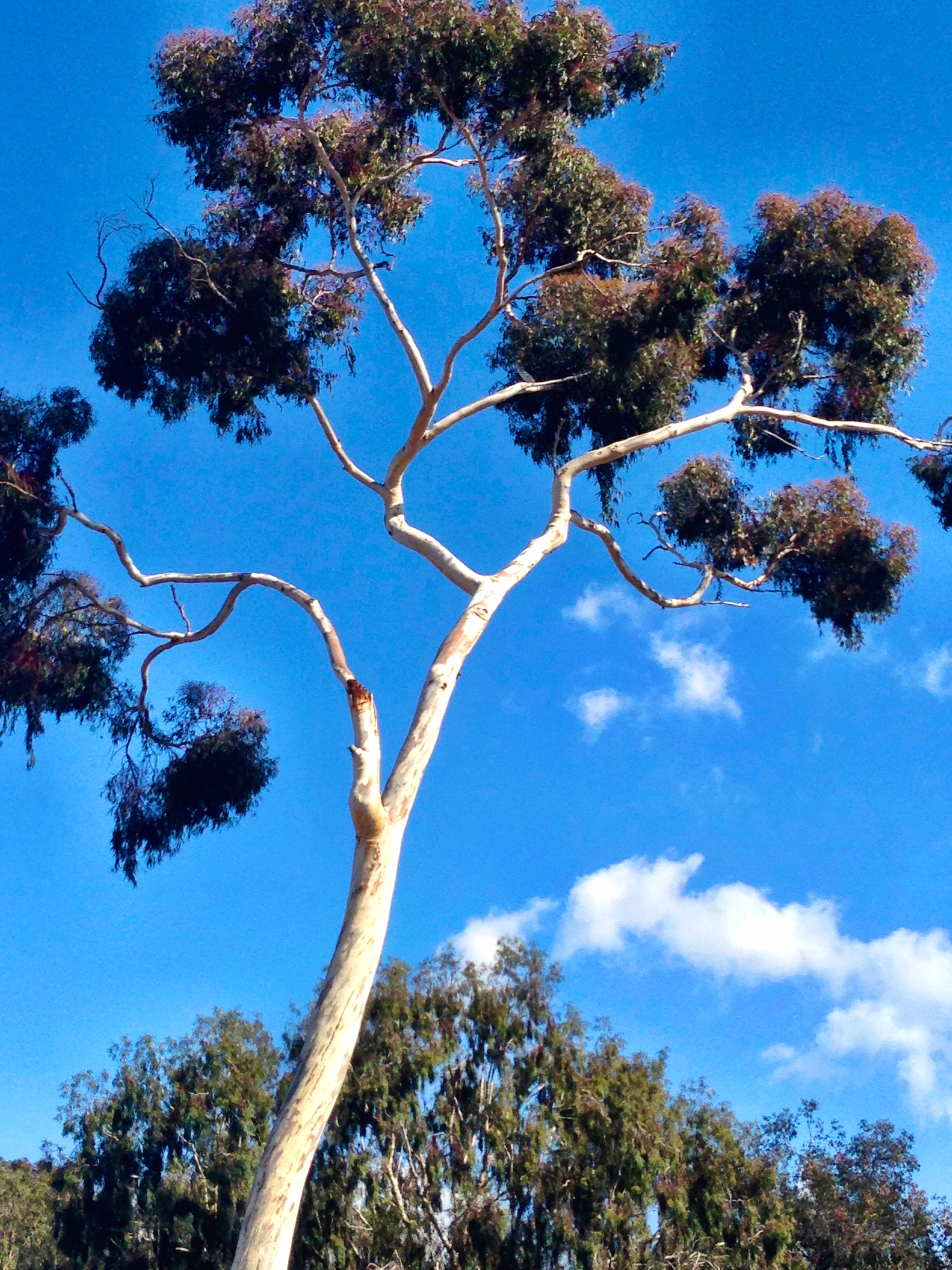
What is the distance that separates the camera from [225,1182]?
2478cm

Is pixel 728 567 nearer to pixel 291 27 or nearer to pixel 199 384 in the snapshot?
pixel 199 384

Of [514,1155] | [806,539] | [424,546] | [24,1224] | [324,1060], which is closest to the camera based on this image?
[324,1060]

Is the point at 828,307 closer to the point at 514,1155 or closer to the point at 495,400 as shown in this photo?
the point at 495,400

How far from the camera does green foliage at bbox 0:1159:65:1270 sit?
33.7m

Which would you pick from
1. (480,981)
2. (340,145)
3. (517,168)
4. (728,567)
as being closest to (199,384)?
(340,145)

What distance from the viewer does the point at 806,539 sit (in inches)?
506

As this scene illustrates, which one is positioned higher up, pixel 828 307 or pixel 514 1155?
pixel 828 307

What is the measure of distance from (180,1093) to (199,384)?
17973mm

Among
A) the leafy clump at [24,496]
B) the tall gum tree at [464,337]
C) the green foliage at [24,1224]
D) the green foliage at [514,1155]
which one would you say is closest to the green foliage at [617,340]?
the tall gum tree at [464,337]

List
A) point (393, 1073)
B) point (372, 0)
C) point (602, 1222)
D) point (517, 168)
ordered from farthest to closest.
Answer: point (393, 1073)
point (602, 1222)
point (517, 168)
point (372, 0)

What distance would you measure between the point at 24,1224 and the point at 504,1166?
19.0m

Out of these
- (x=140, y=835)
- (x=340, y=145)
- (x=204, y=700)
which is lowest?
(x=140, y=835)

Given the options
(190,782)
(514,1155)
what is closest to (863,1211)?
(514,1155)

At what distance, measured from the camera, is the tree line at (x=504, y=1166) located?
21.9 metres
